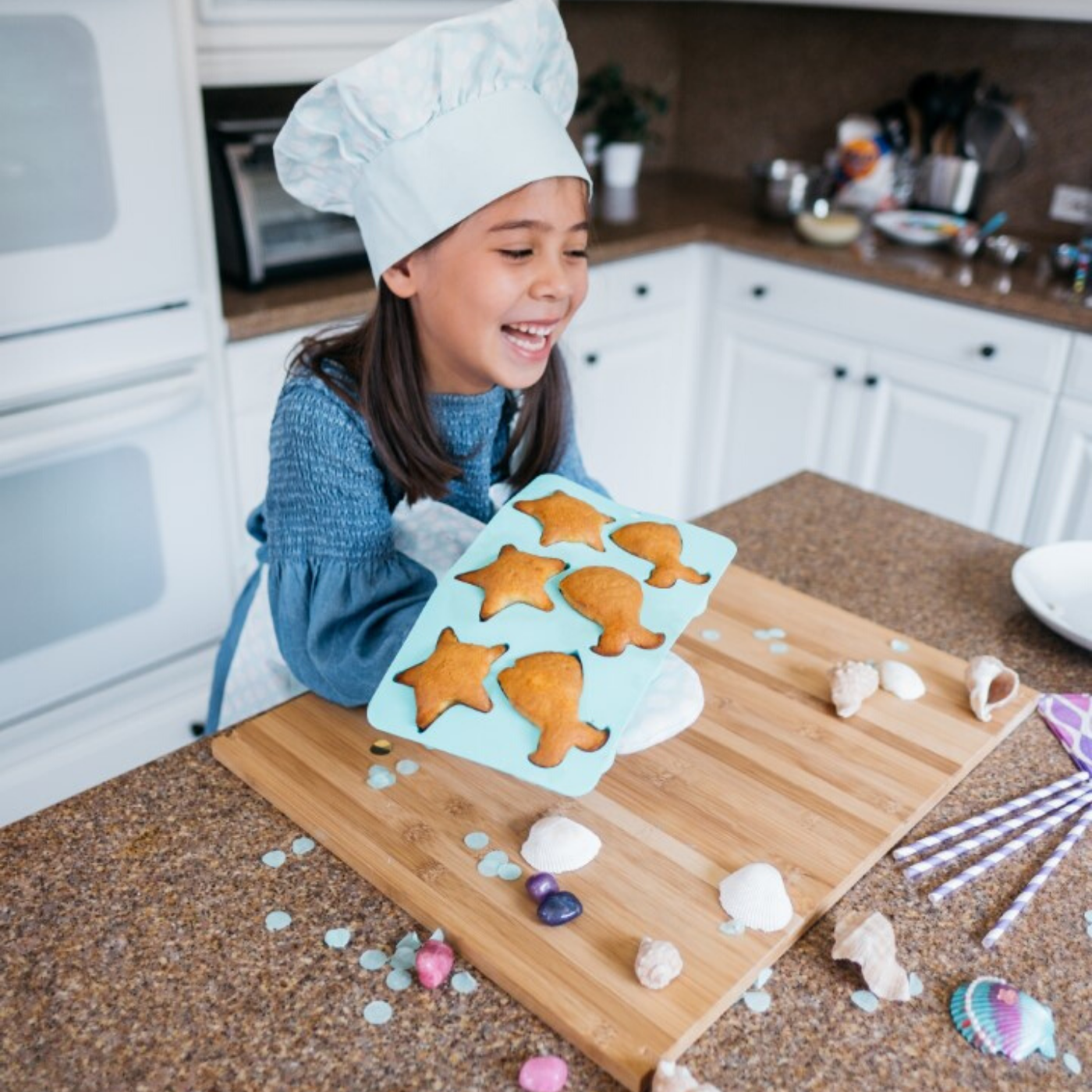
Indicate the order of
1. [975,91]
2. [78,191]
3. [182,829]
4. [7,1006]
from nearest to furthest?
[7,1006], [182,829], [78,191], [975,91]

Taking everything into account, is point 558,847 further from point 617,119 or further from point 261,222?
point 617,119

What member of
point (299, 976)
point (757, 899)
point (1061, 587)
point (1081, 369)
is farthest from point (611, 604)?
point (1081, 369)

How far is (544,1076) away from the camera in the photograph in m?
0.62

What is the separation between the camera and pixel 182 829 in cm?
80

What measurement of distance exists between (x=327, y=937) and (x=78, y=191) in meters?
1.25

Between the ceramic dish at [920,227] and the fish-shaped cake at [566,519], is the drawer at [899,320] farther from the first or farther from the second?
the fish-shaped cake at [566,519]

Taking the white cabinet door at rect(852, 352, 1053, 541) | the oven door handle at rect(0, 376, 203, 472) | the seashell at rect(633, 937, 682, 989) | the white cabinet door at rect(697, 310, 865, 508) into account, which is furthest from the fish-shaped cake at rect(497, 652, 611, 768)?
the white cabinet door at rect(697, 310, 865, 508)

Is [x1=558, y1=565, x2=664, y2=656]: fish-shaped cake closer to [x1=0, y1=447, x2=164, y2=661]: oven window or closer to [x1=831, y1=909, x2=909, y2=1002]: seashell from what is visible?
[x1=831, y1=909, x2=909, y2=1002]: seashell

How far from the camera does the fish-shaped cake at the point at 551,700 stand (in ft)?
2.45

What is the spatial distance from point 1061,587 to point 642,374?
62.6 inches

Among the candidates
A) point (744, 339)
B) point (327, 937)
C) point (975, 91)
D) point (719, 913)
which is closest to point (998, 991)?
point (719, 913)

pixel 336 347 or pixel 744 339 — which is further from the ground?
pixel 336 347

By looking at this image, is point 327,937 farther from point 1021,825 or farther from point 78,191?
point 78,191

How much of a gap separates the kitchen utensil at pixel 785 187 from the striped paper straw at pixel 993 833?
1961mm
